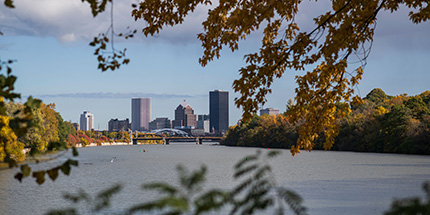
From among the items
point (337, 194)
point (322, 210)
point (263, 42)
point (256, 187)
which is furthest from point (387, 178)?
point (256, 187)

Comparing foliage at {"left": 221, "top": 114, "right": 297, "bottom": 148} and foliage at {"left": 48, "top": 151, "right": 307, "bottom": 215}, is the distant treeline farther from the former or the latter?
foliage at {"left": 48, "top": 151, "right": 307, "bottom": 215}

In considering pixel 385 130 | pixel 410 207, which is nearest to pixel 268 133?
pixel 385 130

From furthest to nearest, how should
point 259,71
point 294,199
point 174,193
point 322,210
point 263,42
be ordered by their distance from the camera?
point 322,210, point 263,42, point 259,71, point 294,199, point 174,193

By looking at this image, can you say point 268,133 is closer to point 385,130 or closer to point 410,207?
point 385,130

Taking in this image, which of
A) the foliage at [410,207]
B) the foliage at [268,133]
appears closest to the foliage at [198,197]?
the foliage at [410,207]

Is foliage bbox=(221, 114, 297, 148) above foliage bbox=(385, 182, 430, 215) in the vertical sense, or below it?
above

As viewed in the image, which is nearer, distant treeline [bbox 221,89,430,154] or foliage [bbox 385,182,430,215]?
foliage [bbox 385,182,430,215]

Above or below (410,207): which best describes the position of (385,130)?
above

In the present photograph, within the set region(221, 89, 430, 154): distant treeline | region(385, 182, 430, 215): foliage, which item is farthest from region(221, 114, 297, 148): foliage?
region(385, 182, 430, 215): foliage

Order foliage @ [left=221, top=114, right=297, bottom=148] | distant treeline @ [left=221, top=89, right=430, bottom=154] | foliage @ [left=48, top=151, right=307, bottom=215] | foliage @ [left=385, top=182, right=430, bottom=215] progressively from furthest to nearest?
foliage @ [left=221, top=114, right=297, bottom=148] → distant treeline @ [left=221, top=89, right=430, bottom=154] → foliage @ [left=385, top=182, right=430, bottom=215] → foliage @ [left=48, top=151, right=307, bottom=215]

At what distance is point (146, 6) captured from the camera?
356 inches

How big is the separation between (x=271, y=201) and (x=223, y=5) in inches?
244

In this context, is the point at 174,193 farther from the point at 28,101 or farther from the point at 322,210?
the point at 322,210

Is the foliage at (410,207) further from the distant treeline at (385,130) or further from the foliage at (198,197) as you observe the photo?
the distant treeline at (385,130)
